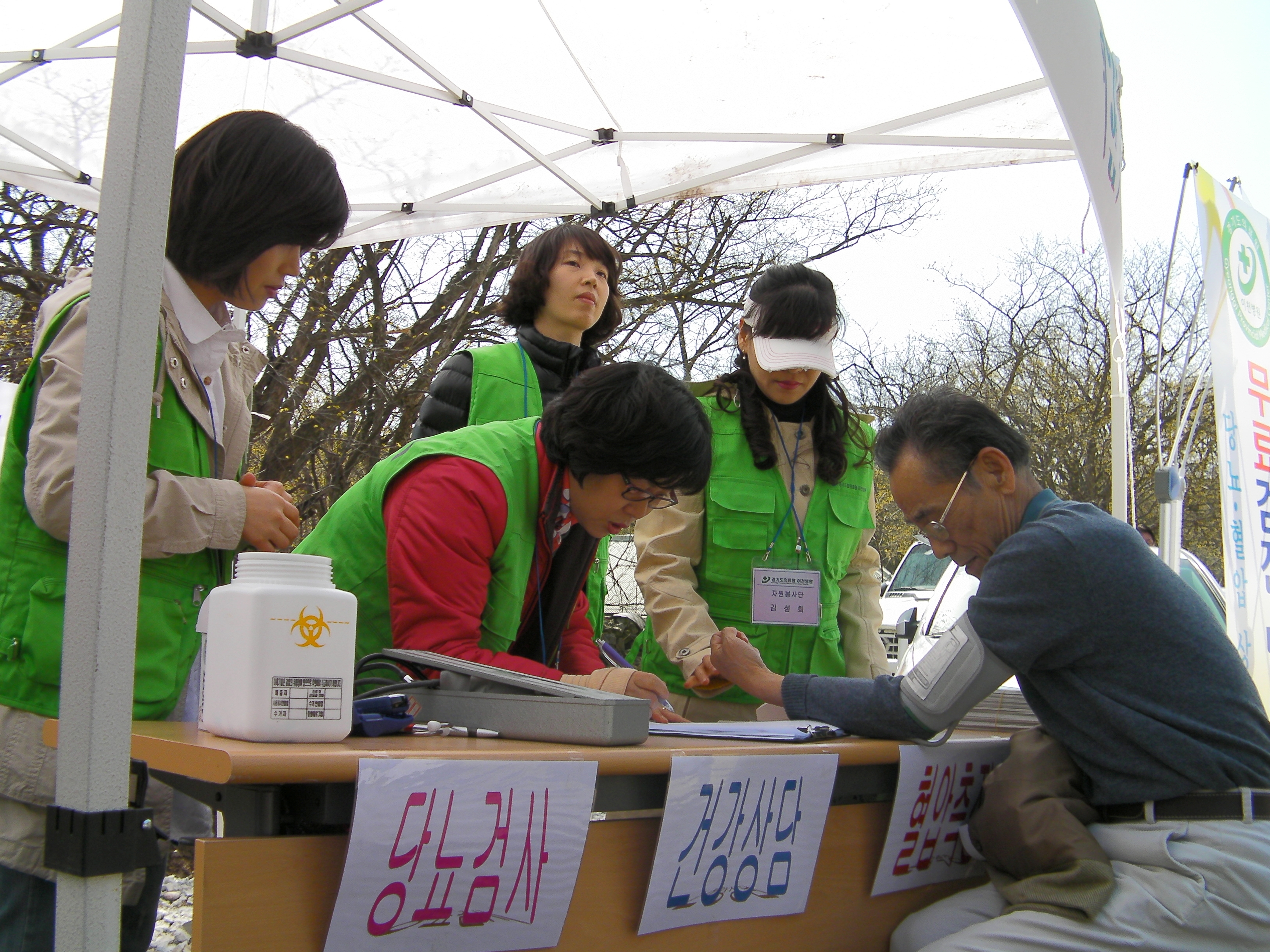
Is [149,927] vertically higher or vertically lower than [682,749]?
lower

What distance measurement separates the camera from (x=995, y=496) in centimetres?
179

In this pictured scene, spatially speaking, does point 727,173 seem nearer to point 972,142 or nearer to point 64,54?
point 972,142

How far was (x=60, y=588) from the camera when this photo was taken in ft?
3.66

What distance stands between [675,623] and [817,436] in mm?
605

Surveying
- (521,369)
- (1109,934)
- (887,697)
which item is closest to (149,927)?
(887,697)

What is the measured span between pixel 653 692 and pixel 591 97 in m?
2.70

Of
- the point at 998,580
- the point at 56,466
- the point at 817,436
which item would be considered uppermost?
the point at 817,436

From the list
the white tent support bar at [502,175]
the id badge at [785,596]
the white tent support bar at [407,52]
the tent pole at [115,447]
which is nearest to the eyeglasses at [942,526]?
the id badge at [785,596]

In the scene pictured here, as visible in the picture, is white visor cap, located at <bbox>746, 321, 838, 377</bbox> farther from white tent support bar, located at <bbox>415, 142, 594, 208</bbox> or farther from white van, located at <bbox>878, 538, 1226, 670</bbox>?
white tent support bar, located at <bbox>415, 142, 594, 208</bbox>

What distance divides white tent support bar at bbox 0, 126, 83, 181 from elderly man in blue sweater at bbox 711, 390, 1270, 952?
3201mm

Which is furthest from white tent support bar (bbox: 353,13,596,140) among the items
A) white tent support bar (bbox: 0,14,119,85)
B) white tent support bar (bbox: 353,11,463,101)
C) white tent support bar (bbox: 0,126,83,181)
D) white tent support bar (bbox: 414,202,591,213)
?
white tent support bar (bbox: 0,126,83,181)

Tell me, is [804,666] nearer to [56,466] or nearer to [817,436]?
[817,436]

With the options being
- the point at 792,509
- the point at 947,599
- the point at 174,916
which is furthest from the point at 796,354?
the point at 947,599

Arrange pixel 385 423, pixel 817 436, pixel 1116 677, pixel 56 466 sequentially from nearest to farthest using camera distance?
pixel 56 466, pixel 1116 677, pixel 817 436, pixel 385 423
